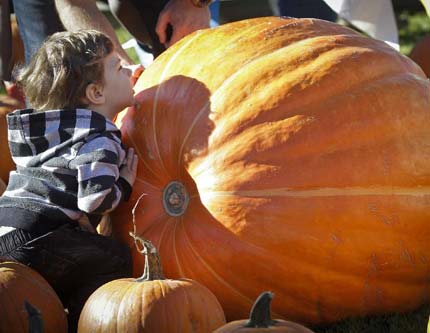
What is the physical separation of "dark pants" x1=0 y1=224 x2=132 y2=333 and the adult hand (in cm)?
174

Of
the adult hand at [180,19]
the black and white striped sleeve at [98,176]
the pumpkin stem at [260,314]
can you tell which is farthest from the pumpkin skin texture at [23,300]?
the adult hand at [180,19]

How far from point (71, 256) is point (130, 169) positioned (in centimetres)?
37

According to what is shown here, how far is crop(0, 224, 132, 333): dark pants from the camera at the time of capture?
133 inches

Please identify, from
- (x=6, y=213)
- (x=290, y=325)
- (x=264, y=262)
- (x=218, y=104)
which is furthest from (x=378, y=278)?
(x=6, y=213)

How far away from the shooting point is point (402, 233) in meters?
3.26

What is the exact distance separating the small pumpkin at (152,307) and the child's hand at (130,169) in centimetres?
68

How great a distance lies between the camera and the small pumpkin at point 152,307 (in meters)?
2.75

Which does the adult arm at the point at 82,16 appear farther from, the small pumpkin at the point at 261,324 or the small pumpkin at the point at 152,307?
the small pumpkin at the point at 261,324

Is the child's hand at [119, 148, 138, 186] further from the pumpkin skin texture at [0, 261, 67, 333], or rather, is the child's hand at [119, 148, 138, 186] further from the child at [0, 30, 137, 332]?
the pumpkin skin texture at [0, 261, 67, 333]

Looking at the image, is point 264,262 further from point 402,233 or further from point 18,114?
point 18,114

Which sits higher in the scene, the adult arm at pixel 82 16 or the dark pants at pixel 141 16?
the adult arm at pixel 82 16

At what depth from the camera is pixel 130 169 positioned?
11.5ft

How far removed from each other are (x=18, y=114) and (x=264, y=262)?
104 cm

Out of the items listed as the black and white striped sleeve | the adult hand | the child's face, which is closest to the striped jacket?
the black and white striped sleeve
